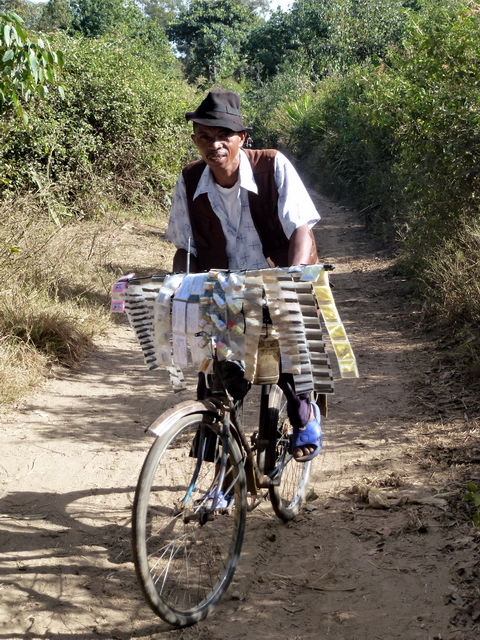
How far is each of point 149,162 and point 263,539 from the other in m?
10.9

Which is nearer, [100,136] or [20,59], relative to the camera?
[20,59]

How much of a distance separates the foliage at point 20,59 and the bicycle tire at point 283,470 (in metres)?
3.03

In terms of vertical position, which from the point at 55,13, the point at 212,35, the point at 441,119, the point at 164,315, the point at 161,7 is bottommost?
the point at 164,315

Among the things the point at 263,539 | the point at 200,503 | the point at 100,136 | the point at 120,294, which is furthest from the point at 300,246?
the point at 100,136

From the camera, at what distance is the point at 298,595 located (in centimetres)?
296

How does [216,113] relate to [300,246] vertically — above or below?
above

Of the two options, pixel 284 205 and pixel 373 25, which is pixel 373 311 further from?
pixel 373 25

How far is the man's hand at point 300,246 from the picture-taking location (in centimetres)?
297

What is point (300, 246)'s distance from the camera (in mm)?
2992

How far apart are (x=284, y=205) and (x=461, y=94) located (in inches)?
209

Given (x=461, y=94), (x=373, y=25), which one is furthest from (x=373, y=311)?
(x=373, y=25)

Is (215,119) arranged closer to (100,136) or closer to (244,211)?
(244,211)

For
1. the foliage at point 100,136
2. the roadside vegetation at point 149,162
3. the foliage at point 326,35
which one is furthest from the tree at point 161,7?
the foliage at point 100,136

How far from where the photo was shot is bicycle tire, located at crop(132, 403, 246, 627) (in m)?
2.76
